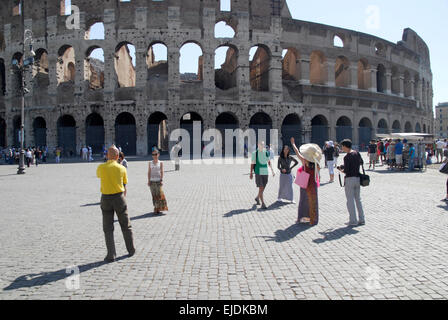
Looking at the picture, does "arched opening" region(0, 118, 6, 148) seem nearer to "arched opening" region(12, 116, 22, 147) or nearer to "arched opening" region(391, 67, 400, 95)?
"arched opening" region(12, 116, 22, 147)

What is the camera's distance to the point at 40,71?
1266 inches

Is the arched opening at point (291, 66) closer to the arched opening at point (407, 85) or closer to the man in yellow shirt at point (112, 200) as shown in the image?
the arched opening at point (407, 85)

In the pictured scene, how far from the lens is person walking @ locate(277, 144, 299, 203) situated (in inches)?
336

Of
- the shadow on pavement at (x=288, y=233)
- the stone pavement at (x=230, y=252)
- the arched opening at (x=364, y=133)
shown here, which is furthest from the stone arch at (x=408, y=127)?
the shadow on pavement at (x=288, y=233)

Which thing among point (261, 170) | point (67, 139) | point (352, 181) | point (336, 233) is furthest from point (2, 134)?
point (336, 233)

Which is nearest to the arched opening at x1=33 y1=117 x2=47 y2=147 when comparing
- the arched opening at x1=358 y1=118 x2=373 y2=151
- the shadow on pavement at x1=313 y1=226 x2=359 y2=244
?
the shadow on pavement at x1=313 y1=226 x2=359 y2=244

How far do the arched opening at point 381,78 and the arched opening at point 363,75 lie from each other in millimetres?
2965

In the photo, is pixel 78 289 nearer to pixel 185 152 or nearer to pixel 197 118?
pixel 185 152

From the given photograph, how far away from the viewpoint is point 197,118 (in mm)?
32625

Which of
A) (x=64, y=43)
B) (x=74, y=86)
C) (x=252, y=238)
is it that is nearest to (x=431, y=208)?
(x=252, y=238)

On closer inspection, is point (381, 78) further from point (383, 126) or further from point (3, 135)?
point (3, 135)

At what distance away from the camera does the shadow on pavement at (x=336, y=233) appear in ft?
17.7

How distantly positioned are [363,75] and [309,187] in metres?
34.2
